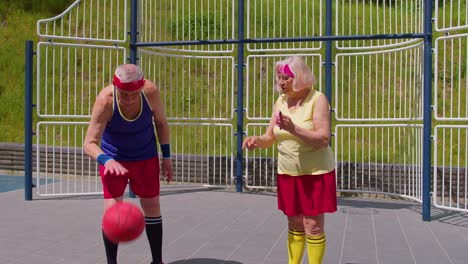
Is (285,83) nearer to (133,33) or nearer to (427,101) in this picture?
(427,101)

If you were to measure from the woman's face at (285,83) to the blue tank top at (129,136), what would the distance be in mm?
1072

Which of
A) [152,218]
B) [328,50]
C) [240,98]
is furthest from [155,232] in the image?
[328,50]

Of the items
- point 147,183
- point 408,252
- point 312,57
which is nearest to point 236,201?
point 312,57

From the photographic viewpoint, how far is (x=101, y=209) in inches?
304

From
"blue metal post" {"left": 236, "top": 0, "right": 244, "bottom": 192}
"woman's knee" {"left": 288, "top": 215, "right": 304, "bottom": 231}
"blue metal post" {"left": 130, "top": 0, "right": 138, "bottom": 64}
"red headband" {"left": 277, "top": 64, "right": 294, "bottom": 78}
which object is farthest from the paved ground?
"blue metal post" {"left": 130, "top": 0, "right": 138, "bottom": 64}

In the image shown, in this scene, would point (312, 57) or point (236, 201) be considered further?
point (312, 57)

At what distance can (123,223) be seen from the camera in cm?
402

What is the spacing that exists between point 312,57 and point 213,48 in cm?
194

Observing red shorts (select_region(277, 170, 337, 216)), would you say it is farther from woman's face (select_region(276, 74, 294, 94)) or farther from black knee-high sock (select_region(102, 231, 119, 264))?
black knee-high sock (select_region(102, 231, 119, 264))

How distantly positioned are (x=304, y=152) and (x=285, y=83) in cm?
51

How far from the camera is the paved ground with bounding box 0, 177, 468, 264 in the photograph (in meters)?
5.30

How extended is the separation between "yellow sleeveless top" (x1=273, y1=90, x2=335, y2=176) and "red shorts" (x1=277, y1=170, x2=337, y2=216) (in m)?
0.05

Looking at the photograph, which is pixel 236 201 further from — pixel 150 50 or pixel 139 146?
pixel 139 146

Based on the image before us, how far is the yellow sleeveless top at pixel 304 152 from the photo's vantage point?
406cm
